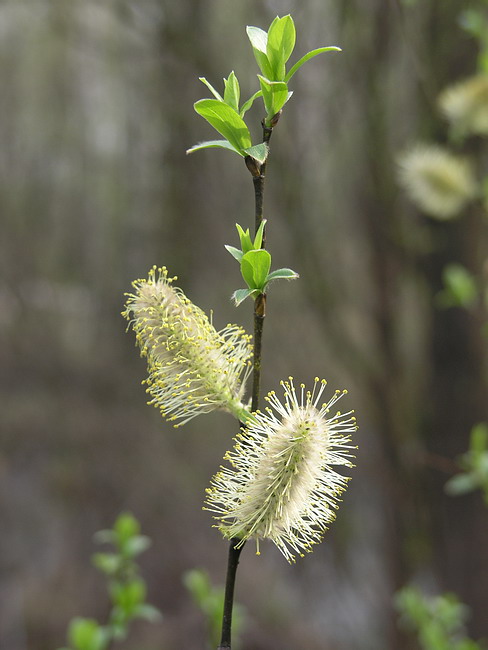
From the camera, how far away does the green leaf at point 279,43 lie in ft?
1.42

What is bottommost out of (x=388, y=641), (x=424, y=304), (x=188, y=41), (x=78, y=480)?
(x=388, y=641)

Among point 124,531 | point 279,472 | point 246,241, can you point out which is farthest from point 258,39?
point 124,531

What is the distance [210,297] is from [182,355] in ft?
7.00

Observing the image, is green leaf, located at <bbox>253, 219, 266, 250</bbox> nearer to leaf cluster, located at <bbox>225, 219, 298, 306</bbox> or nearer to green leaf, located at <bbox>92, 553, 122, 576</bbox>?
leaf cluster, located at <bbox>225, 219, 298, 306</bbox>

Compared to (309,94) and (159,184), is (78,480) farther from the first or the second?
(309,94)

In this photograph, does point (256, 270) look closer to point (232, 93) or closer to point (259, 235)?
point (259, 235)

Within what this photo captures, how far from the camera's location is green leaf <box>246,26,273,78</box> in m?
0.44

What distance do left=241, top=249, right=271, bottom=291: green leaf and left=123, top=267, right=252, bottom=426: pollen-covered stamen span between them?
0.30 ft

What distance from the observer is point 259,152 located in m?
0.41

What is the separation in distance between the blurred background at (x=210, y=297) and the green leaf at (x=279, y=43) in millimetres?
1532

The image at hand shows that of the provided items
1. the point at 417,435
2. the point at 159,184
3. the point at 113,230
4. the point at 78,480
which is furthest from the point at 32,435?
the point at 417,435

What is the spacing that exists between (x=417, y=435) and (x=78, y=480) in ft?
5.00

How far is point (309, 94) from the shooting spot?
2137 mm

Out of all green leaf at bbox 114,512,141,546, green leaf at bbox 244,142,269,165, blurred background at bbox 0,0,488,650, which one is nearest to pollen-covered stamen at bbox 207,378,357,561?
green leaf at bbox 244,142,269,165
